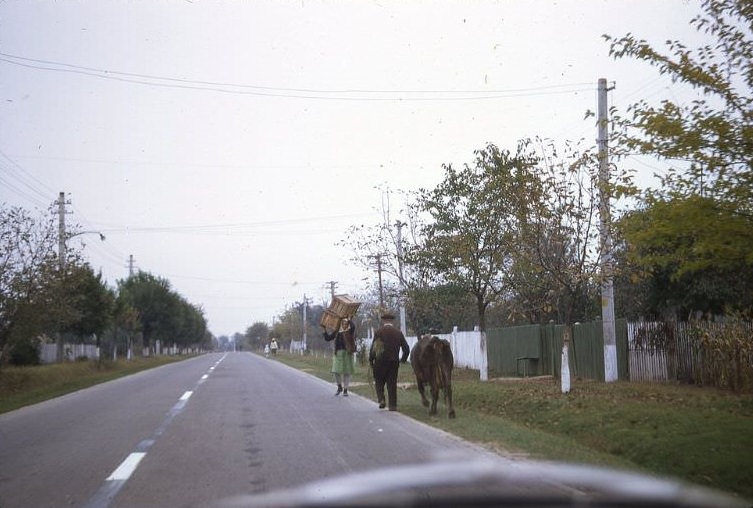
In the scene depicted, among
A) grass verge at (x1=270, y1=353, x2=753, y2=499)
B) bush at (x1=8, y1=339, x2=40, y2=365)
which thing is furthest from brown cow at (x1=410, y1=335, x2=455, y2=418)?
bush at (x1=8, y1=339, x2=40, y2=365)

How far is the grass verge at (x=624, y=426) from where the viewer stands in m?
9.08

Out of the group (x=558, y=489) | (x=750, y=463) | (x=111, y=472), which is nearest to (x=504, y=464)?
(x=750, y=463)

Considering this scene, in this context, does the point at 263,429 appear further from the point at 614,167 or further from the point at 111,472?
the point at 614,167

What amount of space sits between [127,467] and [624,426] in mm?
7170

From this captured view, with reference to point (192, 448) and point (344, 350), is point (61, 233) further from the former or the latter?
point (192, 448)

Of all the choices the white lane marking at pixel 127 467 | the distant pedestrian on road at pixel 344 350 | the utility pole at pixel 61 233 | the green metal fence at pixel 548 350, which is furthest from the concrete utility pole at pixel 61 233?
the white lane marking at pixel 127 467

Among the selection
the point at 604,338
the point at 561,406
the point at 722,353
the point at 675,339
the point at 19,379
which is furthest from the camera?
the point at 19,379

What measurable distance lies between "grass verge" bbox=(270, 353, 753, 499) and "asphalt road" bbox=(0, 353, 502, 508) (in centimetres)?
95

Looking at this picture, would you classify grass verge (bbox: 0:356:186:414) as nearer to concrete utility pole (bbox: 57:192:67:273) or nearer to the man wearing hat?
concrete utility pole (bbox: 57:192:67:273)

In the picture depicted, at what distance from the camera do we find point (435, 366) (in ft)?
46.4

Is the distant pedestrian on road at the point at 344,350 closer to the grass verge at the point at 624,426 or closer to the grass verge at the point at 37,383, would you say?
the grass verge at the point at 624,426

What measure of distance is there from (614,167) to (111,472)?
34.7 ft

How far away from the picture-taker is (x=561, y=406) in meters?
14.6

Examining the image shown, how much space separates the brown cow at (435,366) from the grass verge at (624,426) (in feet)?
1.51
